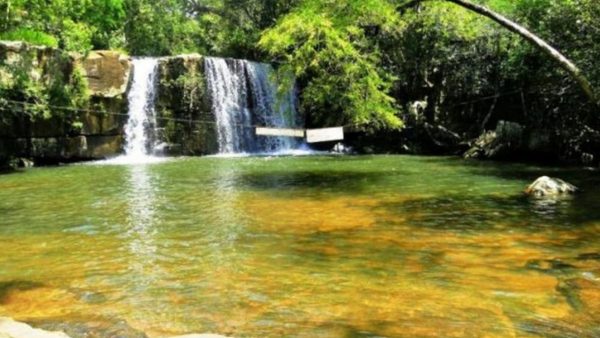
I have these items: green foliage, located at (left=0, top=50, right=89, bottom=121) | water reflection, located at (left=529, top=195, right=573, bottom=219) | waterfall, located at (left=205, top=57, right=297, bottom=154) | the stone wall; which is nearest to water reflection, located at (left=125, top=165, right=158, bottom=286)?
water reflection, located at (left=529, top=195, right=573, bottom=219)

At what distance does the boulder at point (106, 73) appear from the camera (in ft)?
74.6

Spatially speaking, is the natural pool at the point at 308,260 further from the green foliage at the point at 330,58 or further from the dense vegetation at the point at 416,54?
the dense vegetation at the point at 416,54

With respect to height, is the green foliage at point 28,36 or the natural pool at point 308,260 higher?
the green foliage at point 28,36

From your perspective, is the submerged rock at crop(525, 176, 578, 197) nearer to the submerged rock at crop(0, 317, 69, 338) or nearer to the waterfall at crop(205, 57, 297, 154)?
the submerged rock at crop(0, 317, 69, 338)

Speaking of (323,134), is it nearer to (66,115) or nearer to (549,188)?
(549,188)

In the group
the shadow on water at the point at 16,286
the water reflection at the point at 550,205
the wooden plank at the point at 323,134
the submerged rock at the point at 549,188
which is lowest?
the water reflection at the point at 550,205

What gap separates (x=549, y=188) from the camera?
11.9 meters

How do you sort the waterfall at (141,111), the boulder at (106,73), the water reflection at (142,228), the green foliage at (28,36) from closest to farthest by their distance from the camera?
1. the water reflection at (142,228)
2. the green foliage at (28,36)
3. the boulder at (106,73)
4. the waterfall at (141,111)

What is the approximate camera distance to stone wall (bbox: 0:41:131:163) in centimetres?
2044

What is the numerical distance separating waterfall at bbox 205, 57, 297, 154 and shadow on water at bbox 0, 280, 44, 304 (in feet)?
61.9

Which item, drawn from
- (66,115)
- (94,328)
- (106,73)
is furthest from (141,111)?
(94,328)

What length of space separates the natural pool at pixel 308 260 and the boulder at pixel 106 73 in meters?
10.0

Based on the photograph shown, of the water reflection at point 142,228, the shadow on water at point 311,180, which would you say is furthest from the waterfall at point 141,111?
the shadow on water at point 311,180

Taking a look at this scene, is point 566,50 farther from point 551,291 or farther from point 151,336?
point 151,336
